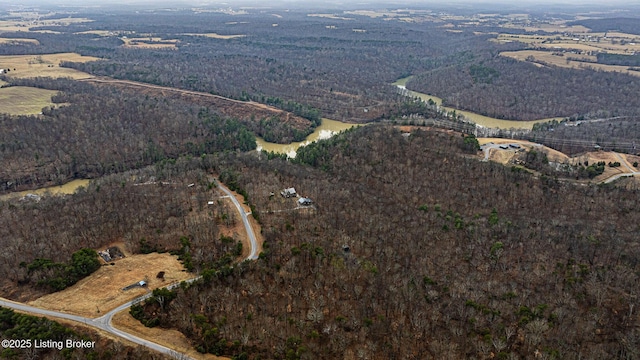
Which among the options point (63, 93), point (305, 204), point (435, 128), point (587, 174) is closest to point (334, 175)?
point (305, 204)

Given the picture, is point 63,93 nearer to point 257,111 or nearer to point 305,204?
point 257,111

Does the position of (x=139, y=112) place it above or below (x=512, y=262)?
above

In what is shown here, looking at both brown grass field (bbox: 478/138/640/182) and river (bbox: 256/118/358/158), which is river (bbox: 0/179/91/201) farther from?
brown grass field (bbox: 478/138/640/182)

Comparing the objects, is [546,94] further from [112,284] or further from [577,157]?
[112,284]

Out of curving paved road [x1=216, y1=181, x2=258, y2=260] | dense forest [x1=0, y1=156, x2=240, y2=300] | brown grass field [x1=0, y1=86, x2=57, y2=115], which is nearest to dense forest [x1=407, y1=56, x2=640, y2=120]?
curving paved road [x1=216, y1=181, x2=258, y2=260]

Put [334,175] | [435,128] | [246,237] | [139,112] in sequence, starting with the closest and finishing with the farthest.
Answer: [246,237] < [334,175] < [435,128] < [139,112]

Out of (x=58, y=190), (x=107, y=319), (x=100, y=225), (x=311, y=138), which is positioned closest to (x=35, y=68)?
(x=58, y=190)
